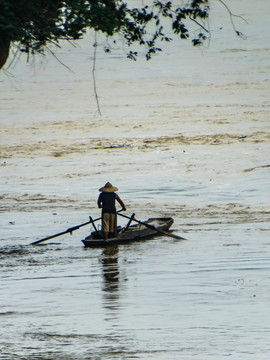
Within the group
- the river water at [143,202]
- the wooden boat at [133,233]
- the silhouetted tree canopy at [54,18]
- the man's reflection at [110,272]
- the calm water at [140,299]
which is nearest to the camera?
the silhouetted tree canopy at [54,18]

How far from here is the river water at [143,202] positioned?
10.9 metres

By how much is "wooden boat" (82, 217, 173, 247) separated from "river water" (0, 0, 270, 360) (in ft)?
0.73

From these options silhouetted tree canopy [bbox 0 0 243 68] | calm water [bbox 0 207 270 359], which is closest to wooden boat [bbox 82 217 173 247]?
calm water [bbox 0 207 270 359]

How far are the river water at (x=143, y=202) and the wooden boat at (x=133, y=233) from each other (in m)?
0.22

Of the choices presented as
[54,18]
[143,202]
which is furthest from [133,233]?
[54,18]

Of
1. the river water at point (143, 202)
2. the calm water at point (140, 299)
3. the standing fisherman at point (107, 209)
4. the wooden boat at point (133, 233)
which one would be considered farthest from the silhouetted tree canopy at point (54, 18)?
the wooden boat at point (133, 233)

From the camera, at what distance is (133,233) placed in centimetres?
1984

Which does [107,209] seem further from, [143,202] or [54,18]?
[54,18]

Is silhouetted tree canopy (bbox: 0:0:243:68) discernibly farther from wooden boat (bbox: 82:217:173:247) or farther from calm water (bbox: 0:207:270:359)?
wooden boat (bbox: 82:217:173:247)

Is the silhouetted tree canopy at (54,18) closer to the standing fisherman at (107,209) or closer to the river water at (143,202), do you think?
the river water at (143,202)

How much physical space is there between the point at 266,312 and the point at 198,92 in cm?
3643

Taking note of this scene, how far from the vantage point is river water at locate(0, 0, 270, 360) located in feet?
35.8

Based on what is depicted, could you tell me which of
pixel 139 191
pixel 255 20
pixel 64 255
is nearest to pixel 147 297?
pixel 64 255

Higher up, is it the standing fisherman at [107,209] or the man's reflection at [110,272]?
the standing fisherman at [107,209]
